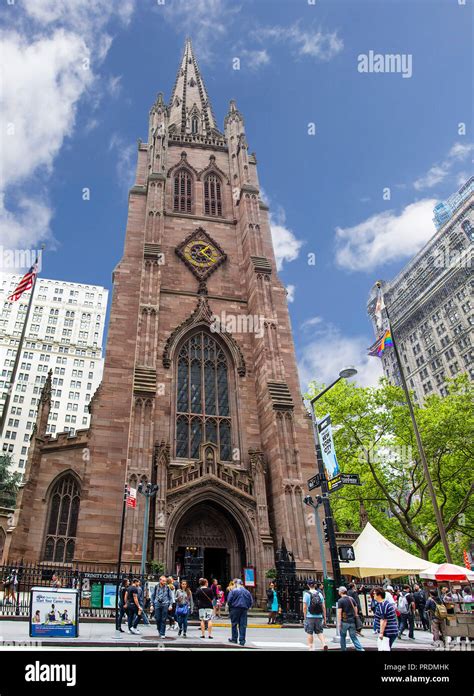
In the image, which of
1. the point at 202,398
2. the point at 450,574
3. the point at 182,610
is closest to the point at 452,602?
the point at 450,574

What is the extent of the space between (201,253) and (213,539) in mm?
18509

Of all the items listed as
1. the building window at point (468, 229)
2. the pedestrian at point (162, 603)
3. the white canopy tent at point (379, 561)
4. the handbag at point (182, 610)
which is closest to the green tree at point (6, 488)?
the white canopy tent at point (379, 561)

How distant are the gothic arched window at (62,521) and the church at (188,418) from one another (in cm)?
6

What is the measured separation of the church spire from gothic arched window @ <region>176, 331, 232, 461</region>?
74.8 ft

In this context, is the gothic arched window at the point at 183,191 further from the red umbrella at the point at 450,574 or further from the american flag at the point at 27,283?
the red umbrella at the point at 450,574

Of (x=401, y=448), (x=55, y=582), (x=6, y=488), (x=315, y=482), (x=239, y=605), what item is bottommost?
(x=239, y=605)

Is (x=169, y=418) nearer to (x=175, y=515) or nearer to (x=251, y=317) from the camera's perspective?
(x=175, y=515)

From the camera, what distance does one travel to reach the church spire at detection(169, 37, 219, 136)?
47.0 metres

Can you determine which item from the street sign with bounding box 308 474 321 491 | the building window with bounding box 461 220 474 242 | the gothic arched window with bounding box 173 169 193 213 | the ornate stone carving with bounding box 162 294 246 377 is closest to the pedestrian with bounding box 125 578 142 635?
the street sign with bounding box 308 474 321 491

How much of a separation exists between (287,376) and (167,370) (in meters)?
6.91

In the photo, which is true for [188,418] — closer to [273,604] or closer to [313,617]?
[273,604]

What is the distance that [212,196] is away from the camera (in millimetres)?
37688

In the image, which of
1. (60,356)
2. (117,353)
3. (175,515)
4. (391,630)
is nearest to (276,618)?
(175,515)

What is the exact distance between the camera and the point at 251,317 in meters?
30.2
